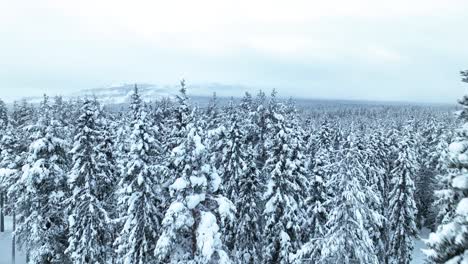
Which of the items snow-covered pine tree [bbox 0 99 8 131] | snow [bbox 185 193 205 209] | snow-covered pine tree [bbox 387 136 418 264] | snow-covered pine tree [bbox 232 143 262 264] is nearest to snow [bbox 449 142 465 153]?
snow [bbox 185 193 205 209]

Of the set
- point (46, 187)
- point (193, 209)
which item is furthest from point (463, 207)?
point (46, 187)

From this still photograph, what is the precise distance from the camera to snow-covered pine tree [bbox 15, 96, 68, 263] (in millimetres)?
23641

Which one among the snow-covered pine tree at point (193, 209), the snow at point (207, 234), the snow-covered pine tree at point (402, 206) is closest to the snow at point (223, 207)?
the snow-covered pine tree at point (193, 209)

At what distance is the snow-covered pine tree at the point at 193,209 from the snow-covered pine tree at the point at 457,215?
875 centimetres

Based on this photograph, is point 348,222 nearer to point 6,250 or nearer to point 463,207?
point 463,207

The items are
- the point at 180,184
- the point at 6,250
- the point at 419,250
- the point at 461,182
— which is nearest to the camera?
the point at 461,182

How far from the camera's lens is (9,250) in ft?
160

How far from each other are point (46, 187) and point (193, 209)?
1109 centimetres

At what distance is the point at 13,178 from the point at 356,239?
2443 centimetres

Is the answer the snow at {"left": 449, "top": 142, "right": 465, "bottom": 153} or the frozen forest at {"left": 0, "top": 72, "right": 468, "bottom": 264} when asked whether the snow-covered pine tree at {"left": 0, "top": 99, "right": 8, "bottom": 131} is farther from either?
the snow at {"left": 449, "top": 142, "right": 465, "bottom": 153}

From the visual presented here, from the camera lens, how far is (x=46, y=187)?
24.9 m

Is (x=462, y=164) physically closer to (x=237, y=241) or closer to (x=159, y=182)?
(x=159, y=182)

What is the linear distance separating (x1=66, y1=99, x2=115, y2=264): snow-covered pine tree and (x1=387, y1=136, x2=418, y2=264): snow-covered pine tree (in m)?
24.0

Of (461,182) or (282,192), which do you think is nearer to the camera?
(461,182)
